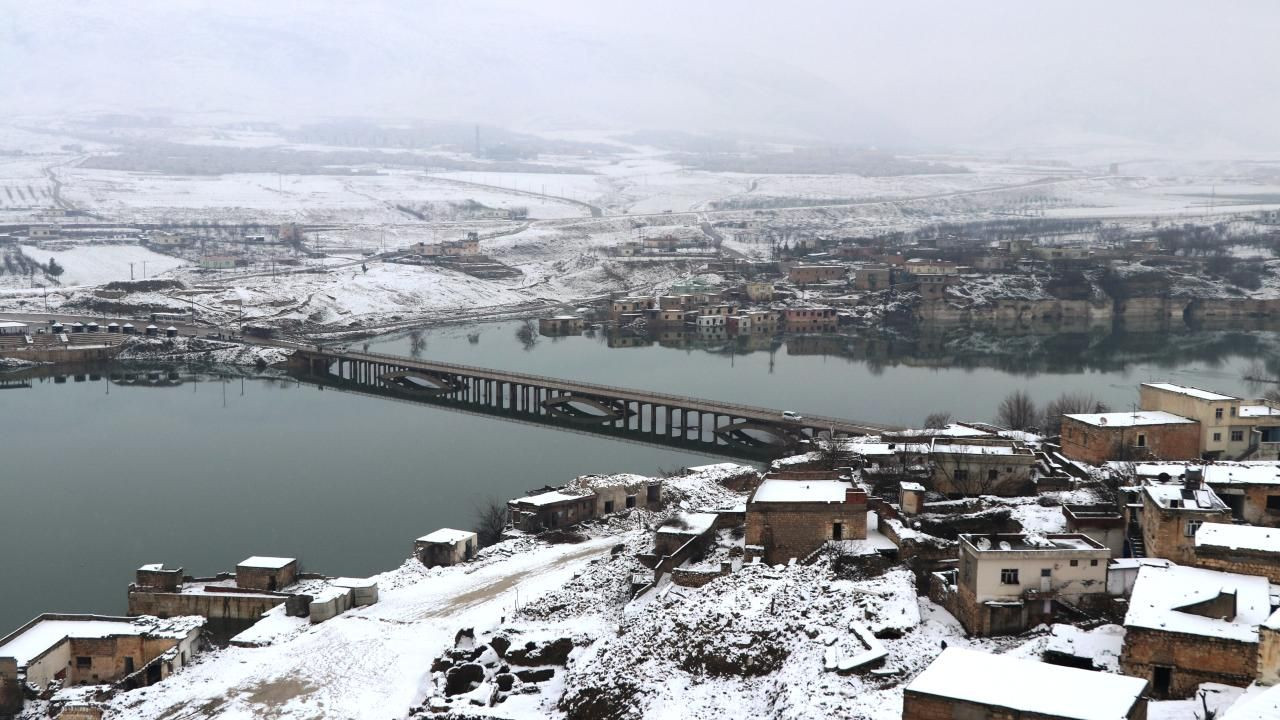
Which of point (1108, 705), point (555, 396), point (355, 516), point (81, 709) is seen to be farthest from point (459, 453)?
point (1108, 705)

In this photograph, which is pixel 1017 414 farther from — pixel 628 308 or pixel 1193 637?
pixel 628 308

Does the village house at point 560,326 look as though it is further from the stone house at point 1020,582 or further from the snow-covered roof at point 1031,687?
the snow-covered roof at point 1031,687

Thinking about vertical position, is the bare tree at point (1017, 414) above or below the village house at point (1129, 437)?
below

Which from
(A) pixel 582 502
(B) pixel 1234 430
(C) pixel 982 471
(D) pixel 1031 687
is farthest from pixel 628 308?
(D) pixel 1031 687

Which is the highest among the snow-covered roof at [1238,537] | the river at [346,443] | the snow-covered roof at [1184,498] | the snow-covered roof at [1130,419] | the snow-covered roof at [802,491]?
the snow-covered roof at [1184,498]

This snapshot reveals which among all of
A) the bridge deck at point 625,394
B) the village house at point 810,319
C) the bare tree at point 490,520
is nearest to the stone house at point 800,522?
the bare tree at point 490,520

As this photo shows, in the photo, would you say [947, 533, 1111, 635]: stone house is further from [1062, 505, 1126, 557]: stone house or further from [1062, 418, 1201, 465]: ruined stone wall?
[1062, 418, 1201, 465]: ruined stone wall
